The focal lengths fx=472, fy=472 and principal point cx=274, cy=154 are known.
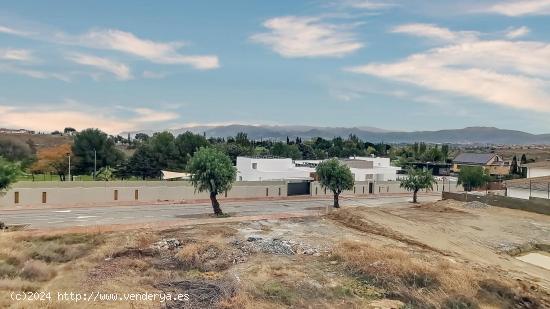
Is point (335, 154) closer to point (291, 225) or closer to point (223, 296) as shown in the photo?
point (291, 225)

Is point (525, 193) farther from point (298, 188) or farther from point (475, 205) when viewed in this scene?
point (298, 188)

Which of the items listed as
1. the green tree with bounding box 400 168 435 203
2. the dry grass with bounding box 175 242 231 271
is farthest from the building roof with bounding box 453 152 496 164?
the dry grass with bounding box 175 242 231 271

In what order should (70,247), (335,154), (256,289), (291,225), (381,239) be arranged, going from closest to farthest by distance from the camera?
(256,289) < (70,247) < (381,239) < (291,225) < (335,154)

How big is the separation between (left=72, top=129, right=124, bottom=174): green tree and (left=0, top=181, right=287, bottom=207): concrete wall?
3351cm

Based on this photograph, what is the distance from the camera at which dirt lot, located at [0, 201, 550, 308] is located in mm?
18141

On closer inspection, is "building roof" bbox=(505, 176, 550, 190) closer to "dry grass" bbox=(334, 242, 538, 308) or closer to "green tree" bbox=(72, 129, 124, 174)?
"dry grass" bbox=(334, 242, 538, 308)

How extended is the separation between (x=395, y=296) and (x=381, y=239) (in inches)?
Result: 436

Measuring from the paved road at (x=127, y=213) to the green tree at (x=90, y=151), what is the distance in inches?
1461

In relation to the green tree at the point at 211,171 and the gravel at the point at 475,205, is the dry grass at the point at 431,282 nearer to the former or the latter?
the green tree at the point at 211,171

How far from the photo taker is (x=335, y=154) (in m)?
154

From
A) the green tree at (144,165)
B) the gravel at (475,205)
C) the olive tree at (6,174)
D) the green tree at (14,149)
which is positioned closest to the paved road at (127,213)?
the olive tree at (6,174)

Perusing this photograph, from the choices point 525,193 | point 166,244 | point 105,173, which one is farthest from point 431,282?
point 105,173

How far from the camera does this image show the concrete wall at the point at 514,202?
148 ft

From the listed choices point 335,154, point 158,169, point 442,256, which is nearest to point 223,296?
point 442,256
